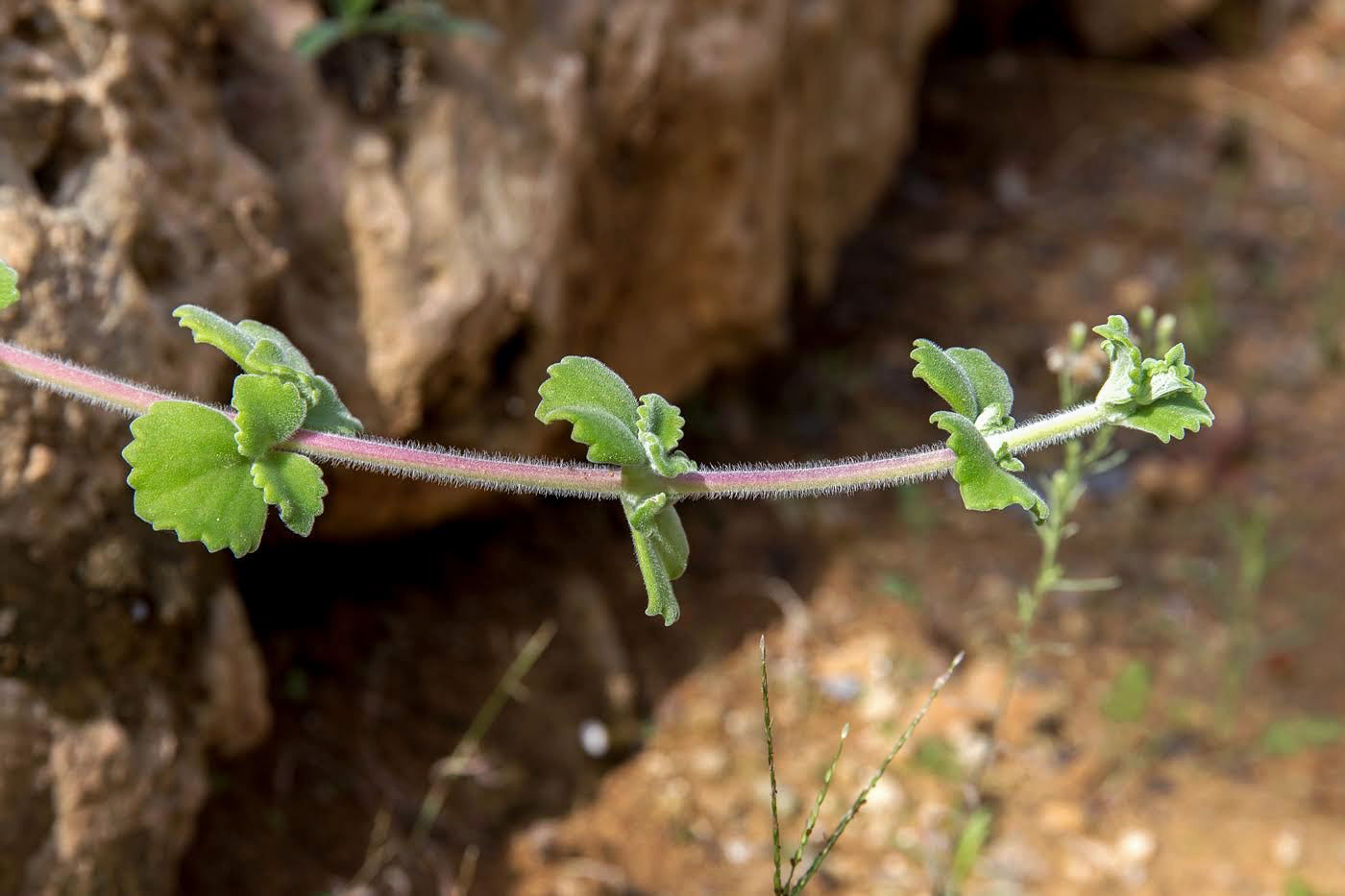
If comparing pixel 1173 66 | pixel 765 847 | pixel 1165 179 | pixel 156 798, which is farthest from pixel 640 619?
pixel 1173 66

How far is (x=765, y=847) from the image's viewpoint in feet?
10.1

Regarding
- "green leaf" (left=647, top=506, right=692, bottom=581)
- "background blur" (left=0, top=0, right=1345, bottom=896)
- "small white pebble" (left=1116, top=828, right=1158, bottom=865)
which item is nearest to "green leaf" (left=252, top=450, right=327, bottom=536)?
"green leaf" (left=647, top=506, right=692, bottom=581)

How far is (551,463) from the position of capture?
5.33ft

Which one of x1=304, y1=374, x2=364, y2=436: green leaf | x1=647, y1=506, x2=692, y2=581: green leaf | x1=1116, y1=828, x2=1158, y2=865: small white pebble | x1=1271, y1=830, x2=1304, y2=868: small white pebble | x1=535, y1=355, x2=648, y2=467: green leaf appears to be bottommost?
x1=1116, y1=828, x2=1158, y2=865: small white pebble

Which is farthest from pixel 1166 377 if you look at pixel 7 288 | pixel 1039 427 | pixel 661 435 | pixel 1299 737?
pixel 1299 737

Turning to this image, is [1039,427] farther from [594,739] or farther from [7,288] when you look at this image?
[594,739]

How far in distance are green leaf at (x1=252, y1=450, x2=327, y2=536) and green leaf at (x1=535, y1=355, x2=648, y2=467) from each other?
0.98 feet

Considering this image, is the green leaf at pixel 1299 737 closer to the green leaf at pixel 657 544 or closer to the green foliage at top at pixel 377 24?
the green leaf at pixel 657 544

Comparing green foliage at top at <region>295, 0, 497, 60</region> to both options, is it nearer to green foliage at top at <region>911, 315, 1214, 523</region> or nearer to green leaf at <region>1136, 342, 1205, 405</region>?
green foliage at top at <region>911, 315, 1214, 523</region>

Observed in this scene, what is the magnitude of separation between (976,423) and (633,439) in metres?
0.44

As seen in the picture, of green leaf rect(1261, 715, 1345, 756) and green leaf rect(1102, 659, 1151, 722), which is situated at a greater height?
green leaf rect(1102, 659, 1151, 722)

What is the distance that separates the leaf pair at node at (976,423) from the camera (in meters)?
1.56

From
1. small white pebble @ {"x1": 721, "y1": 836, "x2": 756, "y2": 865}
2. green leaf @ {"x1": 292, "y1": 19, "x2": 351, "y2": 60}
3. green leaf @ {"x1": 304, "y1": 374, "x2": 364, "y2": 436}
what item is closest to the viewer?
green leaf @ {"x1": 304, "y1": 374, "x2": 364, "y2": 436}

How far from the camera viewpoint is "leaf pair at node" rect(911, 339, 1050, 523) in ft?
5.10
